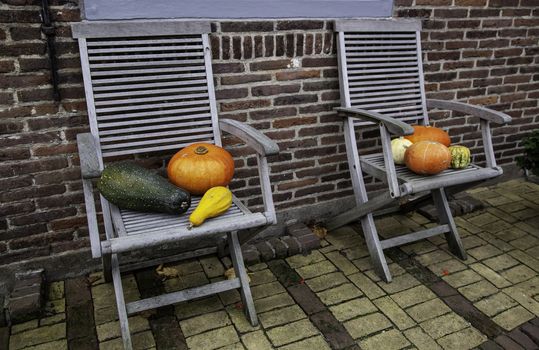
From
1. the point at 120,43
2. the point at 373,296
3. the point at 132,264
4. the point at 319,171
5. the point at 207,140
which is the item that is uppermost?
the point at 120,43

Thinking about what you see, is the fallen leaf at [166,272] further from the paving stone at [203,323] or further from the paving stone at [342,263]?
the paving stone at [342,263]

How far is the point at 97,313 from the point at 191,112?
1229 millimetres

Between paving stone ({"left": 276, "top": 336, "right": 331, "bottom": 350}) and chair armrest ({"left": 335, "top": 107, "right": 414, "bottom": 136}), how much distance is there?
1113 millimetres

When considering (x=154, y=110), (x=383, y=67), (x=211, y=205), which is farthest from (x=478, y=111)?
(x=154, y=110)

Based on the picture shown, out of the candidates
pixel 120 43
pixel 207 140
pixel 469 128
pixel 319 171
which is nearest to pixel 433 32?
pixel 469 128

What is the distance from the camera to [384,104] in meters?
2.99

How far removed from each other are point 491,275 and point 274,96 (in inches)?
68.9

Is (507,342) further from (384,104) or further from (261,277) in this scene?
(384,104)

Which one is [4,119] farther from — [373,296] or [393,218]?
[393,218]

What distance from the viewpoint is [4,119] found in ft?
7.52

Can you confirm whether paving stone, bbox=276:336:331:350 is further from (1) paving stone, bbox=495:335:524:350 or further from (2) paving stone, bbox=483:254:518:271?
(2) paving stone, bbox=483:254:518:271

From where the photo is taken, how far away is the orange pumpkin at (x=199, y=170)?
7.23ft

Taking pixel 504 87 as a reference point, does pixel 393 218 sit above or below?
below

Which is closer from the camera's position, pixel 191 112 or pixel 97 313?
pixel 97 313
